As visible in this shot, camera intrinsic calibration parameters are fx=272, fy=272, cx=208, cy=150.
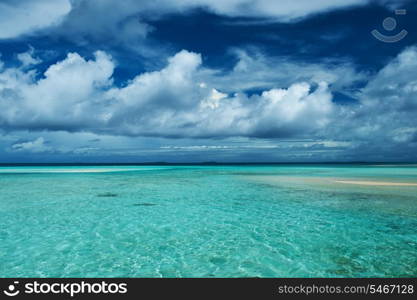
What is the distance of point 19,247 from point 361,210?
12400mm

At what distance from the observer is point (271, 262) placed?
622cm

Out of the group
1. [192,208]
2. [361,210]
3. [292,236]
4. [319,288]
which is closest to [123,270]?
[319,288]

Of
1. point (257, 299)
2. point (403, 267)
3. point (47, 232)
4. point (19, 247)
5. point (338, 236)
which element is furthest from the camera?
point (47, 232)

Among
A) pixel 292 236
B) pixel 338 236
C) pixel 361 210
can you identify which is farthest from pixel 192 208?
pixel 361 210

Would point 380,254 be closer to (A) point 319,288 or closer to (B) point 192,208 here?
(A) point 319,288

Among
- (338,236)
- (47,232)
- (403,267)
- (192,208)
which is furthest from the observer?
(192,208)

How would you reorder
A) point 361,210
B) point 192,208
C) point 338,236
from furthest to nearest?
point 192,208, point 361,210, point 338,236

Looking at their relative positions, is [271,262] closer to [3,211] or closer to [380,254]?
[380,254]

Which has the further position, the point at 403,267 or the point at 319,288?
the point at 403,267

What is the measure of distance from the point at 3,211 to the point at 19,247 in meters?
6.08

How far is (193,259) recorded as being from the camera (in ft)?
20.9

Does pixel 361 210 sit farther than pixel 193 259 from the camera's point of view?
Yes

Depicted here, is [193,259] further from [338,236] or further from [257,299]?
[338,236]

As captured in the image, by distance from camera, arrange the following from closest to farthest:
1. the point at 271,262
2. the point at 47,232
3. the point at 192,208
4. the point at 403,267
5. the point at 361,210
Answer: the point at 403,267, the point at 271,262, the point at 47,232, the point at 361,210, the point at 192,208
